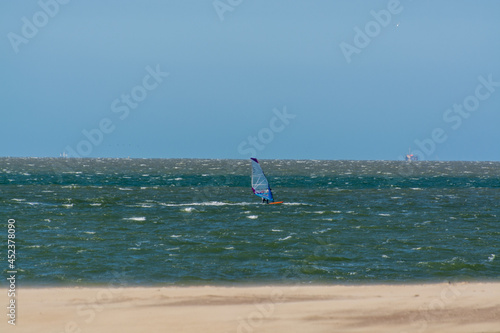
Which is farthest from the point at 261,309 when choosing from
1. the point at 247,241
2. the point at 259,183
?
the point at 259,183

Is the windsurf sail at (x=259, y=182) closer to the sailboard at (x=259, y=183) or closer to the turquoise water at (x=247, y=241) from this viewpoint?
the sailboard at (x=259, y=183)

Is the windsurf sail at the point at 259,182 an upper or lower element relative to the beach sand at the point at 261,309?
upper

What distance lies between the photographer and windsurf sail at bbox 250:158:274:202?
65.1 m

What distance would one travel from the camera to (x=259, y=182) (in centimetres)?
6825

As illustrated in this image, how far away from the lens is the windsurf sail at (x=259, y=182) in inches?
2562

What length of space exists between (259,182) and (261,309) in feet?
145

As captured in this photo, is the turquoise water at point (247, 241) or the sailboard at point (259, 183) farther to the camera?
the sailboard at point (259, 183)

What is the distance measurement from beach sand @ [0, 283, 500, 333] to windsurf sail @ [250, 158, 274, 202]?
119 ft

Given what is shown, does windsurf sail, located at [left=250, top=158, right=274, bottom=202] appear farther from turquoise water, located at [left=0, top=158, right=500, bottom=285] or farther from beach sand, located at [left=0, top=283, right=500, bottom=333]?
beach sand, located at [left=0, top=283, right=500, bottom=333]

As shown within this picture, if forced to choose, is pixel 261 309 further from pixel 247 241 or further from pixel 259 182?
pixel 259 182

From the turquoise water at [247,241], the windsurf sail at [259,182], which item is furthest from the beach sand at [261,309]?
the windsurf sail at [259,182]

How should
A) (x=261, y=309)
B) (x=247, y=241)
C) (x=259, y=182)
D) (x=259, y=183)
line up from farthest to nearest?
1. (x=259, y=183)
2. (x=259, y=182)
3. (x=247, y=241)
4. (x=261, y=309)

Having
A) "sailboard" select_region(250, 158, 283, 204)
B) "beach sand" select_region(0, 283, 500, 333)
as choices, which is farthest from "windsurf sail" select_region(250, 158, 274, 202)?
"beach sand" select_region(0, 283, 500, 333)

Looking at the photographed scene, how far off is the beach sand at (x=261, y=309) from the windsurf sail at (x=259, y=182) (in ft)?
119
